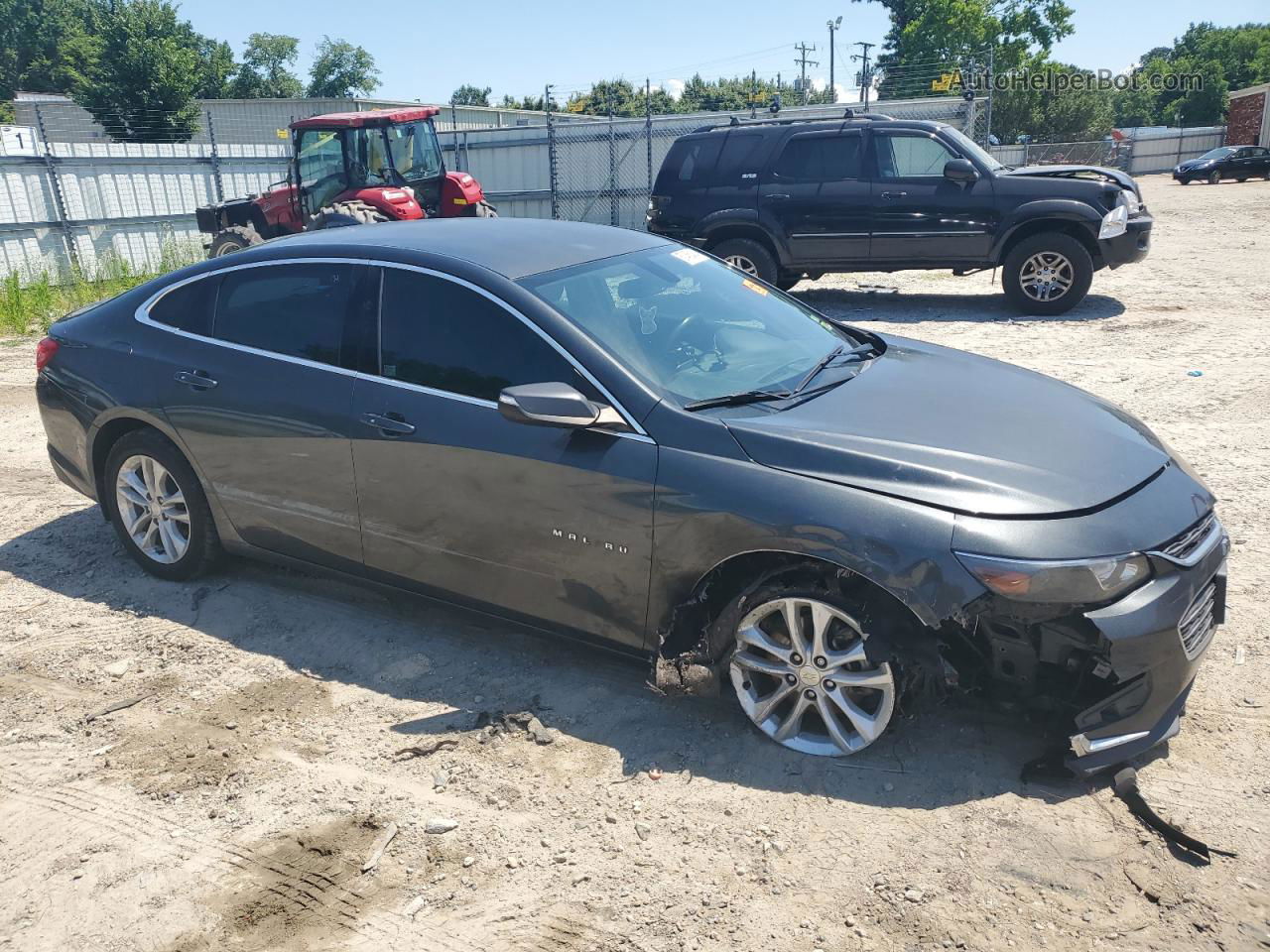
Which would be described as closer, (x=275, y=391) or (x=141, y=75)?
(x=275, y=391)

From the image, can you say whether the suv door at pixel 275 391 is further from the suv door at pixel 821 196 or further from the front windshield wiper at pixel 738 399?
the suv door at pixel 821 196

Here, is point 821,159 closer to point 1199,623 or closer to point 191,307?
point 191,307

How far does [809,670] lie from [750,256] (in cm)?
978

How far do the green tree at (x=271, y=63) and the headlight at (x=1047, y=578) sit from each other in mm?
81869

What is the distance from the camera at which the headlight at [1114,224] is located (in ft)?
35.9

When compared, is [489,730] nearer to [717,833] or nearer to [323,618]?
[717,833]

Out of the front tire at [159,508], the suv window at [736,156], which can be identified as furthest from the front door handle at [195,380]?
the suv window at [736,156]

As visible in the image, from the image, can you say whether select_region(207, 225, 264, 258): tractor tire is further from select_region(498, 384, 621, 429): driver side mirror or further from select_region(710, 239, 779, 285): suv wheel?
select_region(498, 384, 621, 429): driver side mirror

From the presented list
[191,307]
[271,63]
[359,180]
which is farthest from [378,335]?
[271,63]

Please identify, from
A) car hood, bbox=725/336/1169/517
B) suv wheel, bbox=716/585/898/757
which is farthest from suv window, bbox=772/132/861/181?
suv wheel, bbox=716/585/898/757

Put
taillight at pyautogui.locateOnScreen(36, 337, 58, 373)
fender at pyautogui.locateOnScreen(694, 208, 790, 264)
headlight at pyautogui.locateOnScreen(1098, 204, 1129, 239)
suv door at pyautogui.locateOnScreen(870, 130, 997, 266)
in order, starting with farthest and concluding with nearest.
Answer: fender at pyautogui.locateOnScreen(694, 208, 790, 264)
suv door at pyautogui.locateOnScreen(870, 130, 997, 266)
headlight at pyautogui.locateOnScreen(1098, 204, 1129, 239)
taillight at pyautogui.locateOnScreen(36, 337, 58, 373)

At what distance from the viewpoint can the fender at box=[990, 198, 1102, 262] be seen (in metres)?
11.0

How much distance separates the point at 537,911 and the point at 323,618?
2.20 meters

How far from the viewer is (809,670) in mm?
3316
